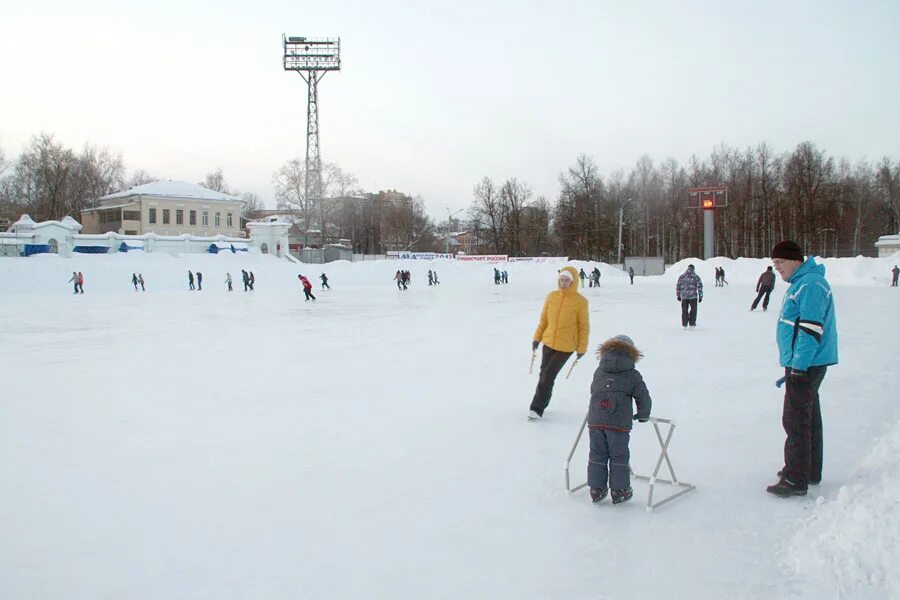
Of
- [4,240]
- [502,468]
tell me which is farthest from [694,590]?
[4,240]

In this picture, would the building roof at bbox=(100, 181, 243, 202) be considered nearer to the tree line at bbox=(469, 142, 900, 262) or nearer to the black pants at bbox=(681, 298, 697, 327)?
the tree line at bbox=(469, 142, 900, 262)

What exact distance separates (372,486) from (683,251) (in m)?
76.2

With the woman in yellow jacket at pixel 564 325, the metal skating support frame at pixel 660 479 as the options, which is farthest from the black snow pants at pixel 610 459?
the woman in yellow jacket at pixel 564 325

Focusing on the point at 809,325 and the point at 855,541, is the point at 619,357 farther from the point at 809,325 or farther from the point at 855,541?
the point at 855,541

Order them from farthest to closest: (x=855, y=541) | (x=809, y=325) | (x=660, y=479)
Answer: (x=660, y=479), (x=809, y=325), (x=855, y=541)

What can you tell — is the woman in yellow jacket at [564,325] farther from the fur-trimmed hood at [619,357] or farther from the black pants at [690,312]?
the black pants at [690,312]

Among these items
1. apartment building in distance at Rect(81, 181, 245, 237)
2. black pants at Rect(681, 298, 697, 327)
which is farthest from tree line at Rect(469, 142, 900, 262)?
black pants at Rect(681, 298, 697, 327)

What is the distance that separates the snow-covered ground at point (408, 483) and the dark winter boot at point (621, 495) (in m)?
0.05

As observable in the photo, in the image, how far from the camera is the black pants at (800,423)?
4184 millimetres

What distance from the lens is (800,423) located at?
422 cm

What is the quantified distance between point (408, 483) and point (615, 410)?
5.14 feet

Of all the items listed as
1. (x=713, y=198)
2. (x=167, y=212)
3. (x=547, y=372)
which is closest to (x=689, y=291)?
(x=547, y=372)

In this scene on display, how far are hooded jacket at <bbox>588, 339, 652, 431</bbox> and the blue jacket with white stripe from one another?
0.91m

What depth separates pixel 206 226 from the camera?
64.8 metres
